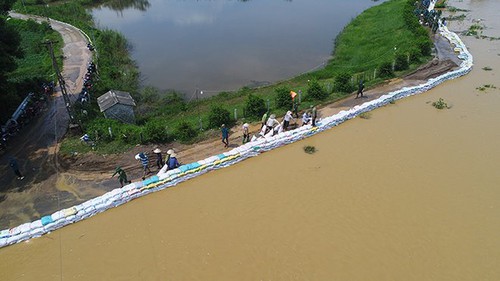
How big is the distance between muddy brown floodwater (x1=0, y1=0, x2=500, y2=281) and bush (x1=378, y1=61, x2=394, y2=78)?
7.29m

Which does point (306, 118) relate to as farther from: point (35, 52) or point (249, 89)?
point (35, 52)

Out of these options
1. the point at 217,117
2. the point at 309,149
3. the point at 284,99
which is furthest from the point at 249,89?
the point at 309,149

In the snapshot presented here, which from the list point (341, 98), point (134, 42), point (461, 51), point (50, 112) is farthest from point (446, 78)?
point (134, 42)

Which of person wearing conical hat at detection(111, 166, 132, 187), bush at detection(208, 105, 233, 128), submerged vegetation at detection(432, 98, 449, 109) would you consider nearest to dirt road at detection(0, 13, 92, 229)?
person wearing conical hat at detection(111, 166, 132, 187)

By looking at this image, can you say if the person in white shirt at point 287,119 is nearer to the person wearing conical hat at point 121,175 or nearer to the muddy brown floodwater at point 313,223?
the muddy brown floodwater at point 313,223

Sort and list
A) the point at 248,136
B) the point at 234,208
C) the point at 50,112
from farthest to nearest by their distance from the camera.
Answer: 1. the point at 50,112
2. the point at 248,136
3. the point at 234,208

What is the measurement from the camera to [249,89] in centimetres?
2380

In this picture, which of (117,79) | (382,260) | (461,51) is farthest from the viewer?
(461,51)

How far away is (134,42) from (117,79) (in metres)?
11.5

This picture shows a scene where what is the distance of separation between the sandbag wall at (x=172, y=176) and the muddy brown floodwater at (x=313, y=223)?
29 cm

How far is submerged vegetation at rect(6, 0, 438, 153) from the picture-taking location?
1748cm

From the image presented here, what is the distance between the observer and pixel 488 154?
52.4ft

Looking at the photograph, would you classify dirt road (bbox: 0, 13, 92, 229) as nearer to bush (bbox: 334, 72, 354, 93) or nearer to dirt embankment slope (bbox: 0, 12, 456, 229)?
dirt embankment slope (bbox: 0, 12, 456, 229)

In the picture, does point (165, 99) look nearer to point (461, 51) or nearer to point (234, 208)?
point (234, 208)
